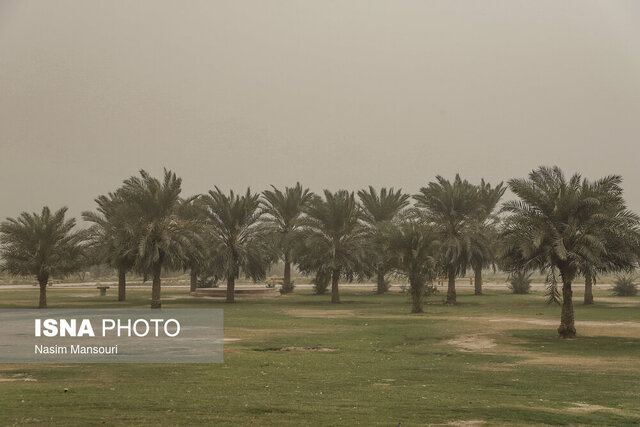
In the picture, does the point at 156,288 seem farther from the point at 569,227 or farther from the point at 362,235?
the point at 569,227

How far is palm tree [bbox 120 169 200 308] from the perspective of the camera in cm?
4062

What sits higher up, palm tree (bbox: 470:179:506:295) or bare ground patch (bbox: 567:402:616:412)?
palm tree (bbox: 470:179:506:295)

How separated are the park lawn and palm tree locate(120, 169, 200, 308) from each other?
14.4m

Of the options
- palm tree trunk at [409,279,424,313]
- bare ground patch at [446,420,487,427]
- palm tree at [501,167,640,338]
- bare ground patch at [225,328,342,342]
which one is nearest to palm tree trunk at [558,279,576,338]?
palm tree at [501,167,640,338]

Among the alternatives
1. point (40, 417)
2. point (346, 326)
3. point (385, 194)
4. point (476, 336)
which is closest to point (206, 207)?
point (385, 194)

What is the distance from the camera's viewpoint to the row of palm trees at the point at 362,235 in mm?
25953

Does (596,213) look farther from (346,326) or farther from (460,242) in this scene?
(460,242)

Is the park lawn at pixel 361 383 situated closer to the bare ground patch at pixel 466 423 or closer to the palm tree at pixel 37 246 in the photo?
the bare ground patch at pixel 466 423

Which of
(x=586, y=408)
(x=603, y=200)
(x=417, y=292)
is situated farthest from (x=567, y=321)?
(x=586, y=408)

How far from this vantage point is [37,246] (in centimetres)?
4356

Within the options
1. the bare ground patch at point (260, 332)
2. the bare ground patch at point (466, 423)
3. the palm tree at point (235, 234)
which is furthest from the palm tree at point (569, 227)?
the palm tree at point (235, 234)

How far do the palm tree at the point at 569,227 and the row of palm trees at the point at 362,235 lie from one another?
0.14ft

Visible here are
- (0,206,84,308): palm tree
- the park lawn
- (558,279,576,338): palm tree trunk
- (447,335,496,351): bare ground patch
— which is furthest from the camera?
(0,206,84,308): palm tree

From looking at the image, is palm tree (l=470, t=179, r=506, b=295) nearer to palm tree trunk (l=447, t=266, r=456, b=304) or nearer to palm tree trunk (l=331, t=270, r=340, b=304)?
palm tree trunk (l=447, t=266, r=456, b=304)
